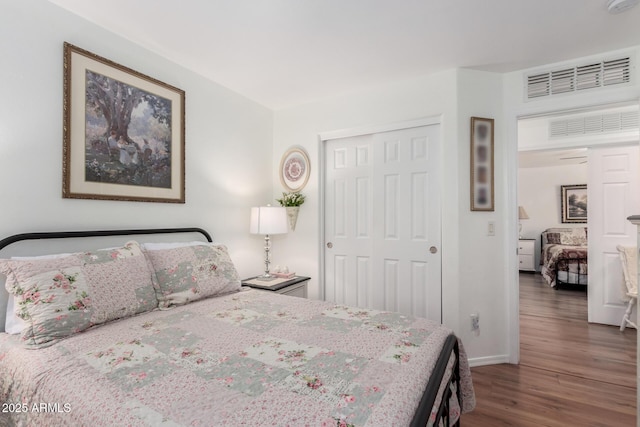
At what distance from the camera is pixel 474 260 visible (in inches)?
104

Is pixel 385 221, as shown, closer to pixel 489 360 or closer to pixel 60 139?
pixel 489 360

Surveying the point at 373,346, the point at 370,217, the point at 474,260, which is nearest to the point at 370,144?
the point at 370,217

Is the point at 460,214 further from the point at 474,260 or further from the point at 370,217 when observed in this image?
the point at 370,217

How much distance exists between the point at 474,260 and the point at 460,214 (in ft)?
1.38

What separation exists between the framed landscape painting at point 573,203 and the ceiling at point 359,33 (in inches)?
208

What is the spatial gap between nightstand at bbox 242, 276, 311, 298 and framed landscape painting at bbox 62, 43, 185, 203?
3.10 ft

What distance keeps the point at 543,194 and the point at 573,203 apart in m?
0.55

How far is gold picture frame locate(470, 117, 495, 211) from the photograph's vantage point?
2629 millimetres

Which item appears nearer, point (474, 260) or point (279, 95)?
point (474, 260)

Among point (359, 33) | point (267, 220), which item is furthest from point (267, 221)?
point (359, 33)

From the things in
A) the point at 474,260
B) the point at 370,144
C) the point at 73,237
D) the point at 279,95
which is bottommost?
the point at 474,260

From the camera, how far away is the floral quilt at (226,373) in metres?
0.91

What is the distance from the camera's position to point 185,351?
1300 mm

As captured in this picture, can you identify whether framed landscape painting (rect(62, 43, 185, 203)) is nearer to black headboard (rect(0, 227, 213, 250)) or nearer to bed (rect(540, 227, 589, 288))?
black headboard (rect(0, 227, 213, 250))
